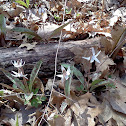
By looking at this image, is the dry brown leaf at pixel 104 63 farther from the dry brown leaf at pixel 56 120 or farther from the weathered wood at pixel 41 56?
the dry brown leaf at pixel 56 120

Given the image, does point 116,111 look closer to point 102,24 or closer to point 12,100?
point 12,100

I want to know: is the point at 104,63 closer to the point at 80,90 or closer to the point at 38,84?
the point at 80,90

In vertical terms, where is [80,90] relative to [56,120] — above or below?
above

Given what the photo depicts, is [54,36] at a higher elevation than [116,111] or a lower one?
higher

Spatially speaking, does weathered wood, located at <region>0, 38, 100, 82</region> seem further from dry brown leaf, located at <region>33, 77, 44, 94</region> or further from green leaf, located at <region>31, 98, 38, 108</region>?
green leaf, located at <region>31, 98, 38, 108</region>

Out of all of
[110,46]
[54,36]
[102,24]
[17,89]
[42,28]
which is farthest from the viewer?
[102,24]

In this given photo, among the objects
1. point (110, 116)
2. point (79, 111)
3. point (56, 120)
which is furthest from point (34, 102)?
point (110, 116)

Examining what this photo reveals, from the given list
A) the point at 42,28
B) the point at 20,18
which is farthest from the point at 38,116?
the point at 20,18

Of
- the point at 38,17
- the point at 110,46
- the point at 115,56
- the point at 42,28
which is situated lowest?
the point at 115,56
